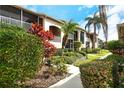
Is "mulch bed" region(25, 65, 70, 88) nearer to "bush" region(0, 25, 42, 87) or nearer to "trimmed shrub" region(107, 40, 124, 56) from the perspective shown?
"bush" region(0, 25, 42, 87)

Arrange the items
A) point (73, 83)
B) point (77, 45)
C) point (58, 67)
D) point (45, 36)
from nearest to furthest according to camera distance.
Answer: point (73, 83) → point (45, 36) → point (58, 67) → point (77, 45)

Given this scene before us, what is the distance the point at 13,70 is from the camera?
11797 mm

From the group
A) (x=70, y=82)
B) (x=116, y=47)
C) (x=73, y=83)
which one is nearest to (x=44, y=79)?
(x=70, y=82)

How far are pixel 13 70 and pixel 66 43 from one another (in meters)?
16.8

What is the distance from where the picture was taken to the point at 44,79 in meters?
15.5

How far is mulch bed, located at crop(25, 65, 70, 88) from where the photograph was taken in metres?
14.1

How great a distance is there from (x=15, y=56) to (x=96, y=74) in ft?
9.47

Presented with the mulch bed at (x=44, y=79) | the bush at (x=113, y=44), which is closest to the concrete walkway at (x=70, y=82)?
the mulch bed at (x=44, y=79)

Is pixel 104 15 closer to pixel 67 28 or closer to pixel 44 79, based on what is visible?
pixel 67 28

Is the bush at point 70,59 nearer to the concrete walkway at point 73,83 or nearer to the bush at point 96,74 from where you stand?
the concrete walkway at point 73,83

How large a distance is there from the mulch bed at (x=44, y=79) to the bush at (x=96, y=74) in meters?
3.27

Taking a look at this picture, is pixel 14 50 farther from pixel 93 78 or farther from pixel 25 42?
pixel 93 78
